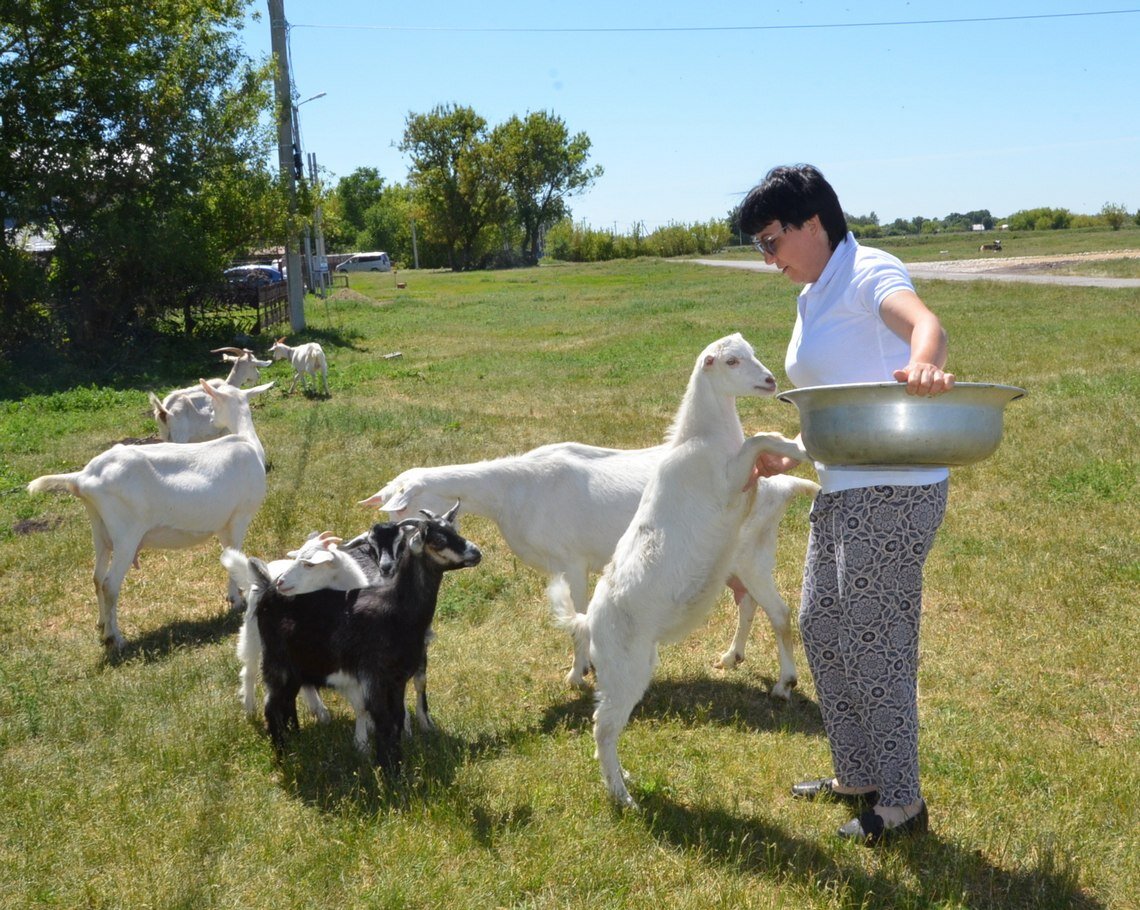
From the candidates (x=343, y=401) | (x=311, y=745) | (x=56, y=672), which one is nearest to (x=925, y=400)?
(x=311, y=745)

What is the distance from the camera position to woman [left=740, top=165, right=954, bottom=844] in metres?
3.46

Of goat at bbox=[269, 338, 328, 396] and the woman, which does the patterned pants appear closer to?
the woman

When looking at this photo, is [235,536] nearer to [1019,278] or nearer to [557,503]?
[557,503]

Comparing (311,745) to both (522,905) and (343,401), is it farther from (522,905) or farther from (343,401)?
(343,401)

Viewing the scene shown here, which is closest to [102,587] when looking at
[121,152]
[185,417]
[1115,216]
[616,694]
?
[616,694]

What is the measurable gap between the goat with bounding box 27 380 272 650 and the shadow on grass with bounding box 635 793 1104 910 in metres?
4.15

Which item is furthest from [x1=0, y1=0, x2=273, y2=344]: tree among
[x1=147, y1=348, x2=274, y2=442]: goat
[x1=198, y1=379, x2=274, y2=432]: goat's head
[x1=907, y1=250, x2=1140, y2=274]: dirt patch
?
[x1=907, y1=250, x2=1140, y2=274]: dirt patch

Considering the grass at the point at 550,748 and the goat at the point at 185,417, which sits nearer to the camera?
the grass at the point at 550,748

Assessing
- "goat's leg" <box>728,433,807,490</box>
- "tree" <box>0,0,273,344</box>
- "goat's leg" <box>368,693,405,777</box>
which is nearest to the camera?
"goat's leg" <box>728,433,807,490</box>

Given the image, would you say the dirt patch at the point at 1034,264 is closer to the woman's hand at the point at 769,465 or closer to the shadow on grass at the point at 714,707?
the shadow on grass at the point at 714,707

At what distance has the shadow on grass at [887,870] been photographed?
3514 mm

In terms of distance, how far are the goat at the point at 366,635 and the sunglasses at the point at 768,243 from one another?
185cm

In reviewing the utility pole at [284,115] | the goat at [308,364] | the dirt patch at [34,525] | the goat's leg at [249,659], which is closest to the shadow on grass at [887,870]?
the goat's leg at [249,659]

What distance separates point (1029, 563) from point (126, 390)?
14769 millimetres
